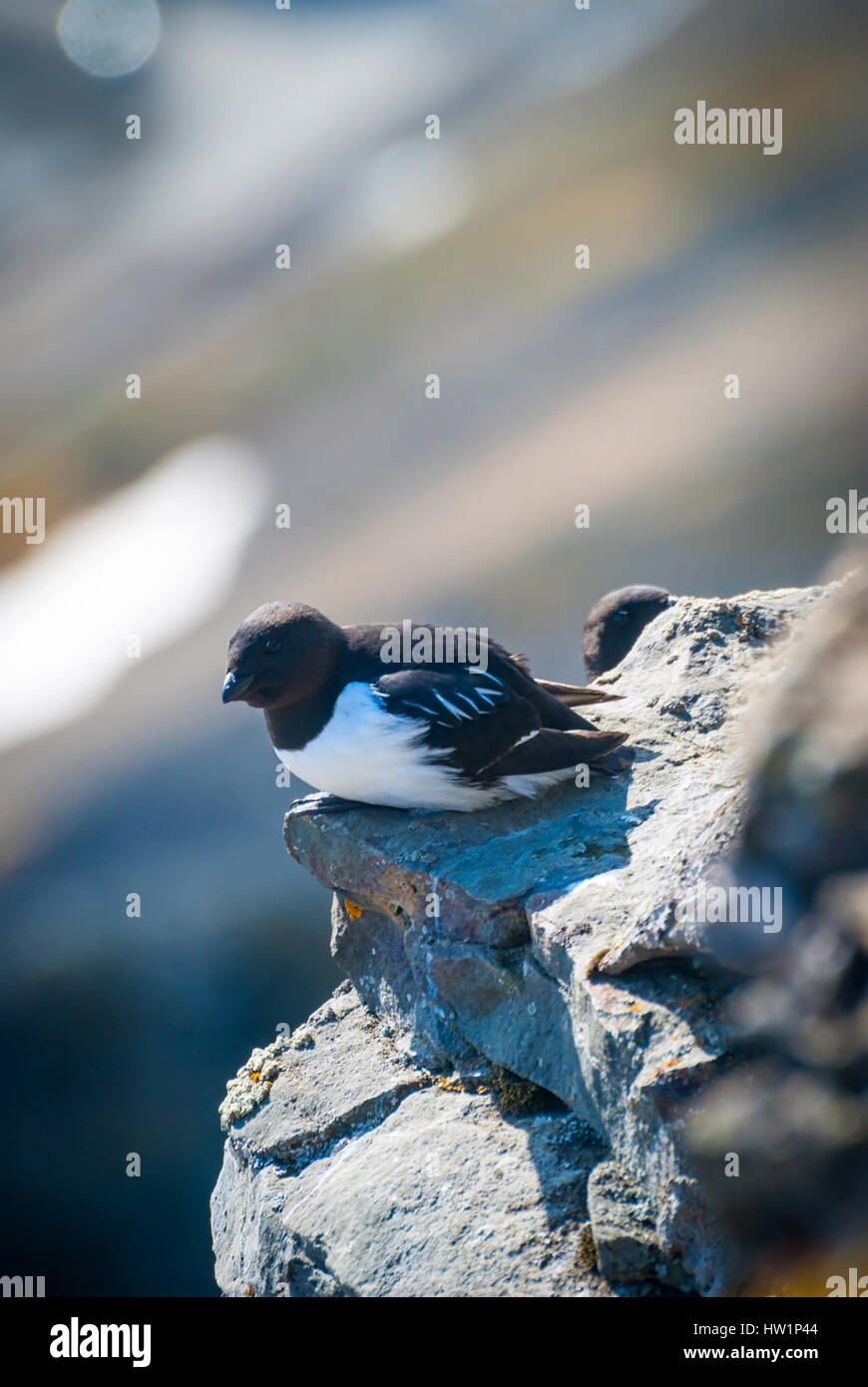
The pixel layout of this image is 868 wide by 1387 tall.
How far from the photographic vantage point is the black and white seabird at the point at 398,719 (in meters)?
5.19

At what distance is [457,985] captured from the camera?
4734 millimetres

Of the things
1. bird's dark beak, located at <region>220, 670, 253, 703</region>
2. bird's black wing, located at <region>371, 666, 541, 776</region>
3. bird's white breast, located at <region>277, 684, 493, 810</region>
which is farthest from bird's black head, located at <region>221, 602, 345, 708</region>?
bird's black wing, located at <region>371, 666, 541, 776</region>

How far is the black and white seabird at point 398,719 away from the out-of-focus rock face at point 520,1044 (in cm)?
18

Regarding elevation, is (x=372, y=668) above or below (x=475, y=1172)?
above

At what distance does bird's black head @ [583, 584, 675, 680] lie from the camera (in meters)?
7.79

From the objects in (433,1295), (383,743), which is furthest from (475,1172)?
(383,743)

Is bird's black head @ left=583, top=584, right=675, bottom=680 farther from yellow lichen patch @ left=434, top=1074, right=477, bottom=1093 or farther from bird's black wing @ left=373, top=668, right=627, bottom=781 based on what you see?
yellow lichen patch @ left=434, top=1074, right=477, bottom=1093

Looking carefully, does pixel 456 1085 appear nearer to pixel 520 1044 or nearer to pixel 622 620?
pixel 520 1044

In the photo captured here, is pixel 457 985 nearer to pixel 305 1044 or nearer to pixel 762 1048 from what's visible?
pixel 305 1044

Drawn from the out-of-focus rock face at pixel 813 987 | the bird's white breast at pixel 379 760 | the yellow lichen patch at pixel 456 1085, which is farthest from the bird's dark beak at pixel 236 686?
Result: the out-of-focus rock face at pixel 813 987

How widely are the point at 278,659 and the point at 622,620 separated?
315 centimetres

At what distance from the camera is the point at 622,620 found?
7.83 m

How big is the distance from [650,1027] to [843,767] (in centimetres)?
135

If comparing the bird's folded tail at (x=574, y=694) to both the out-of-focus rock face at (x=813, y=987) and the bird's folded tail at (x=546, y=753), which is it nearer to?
the bird's folded tail at (x=546, y=753)
